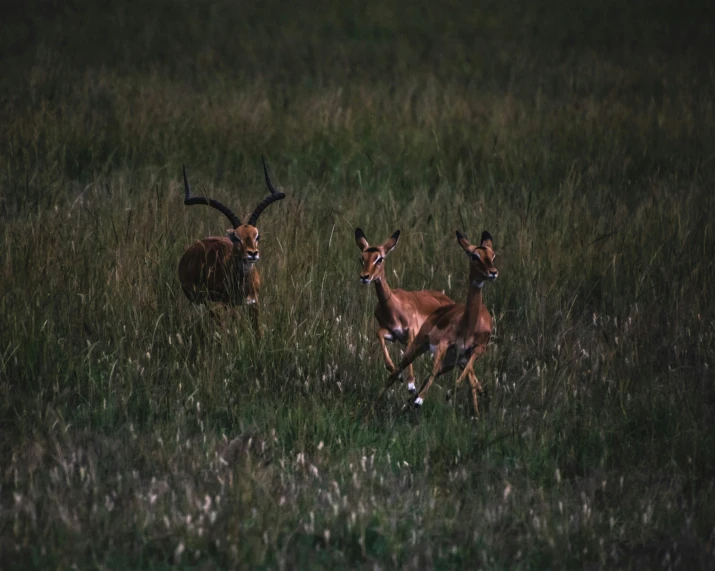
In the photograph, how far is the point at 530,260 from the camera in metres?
8.43

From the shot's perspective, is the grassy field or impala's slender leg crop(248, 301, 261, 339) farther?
impala's slender leg crop(248, 301, 261, 339)

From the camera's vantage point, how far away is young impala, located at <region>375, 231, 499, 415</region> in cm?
613

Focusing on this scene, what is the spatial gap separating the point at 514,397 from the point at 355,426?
1024 millimetres

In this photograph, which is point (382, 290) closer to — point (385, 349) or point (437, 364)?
point (385, 349)

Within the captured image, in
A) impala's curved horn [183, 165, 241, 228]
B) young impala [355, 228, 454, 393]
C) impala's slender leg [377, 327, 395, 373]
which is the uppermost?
impala's curved horn [183, 165, 241, 228]

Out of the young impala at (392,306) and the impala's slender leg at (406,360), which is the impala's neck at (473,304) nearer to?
the impala's slender leg at (406,360)

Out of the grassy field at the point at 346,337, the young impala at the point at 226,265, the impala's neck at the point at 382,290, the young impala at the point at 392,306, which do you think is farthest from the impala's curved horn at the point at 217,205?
the impala's neck at the point at 382,290

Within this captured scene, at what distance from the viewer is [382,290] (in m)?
6.61

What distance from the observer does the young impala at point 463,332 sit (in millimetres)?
6129

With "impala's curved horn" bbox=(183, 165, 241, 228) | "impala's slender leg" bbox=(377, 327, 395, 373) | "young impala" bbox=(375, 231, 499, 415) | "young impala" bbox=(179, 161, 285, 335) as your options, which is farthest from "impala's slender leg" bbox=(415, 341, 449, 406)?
"impala's curved horn" bbox=(183, 165, 241, 228)

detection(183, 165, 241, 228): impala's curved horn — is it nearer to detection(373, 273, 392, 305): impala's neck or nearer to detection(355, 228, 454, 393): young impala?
detection(355, 228, 454, 393): young impala

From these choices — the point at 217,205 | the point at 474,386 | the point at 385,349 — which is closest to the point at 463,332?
the point at 474,386

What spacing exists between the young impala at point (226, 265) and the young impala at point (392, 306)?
40.3 inches

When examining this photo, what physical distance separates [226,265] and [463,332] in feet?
7.50
